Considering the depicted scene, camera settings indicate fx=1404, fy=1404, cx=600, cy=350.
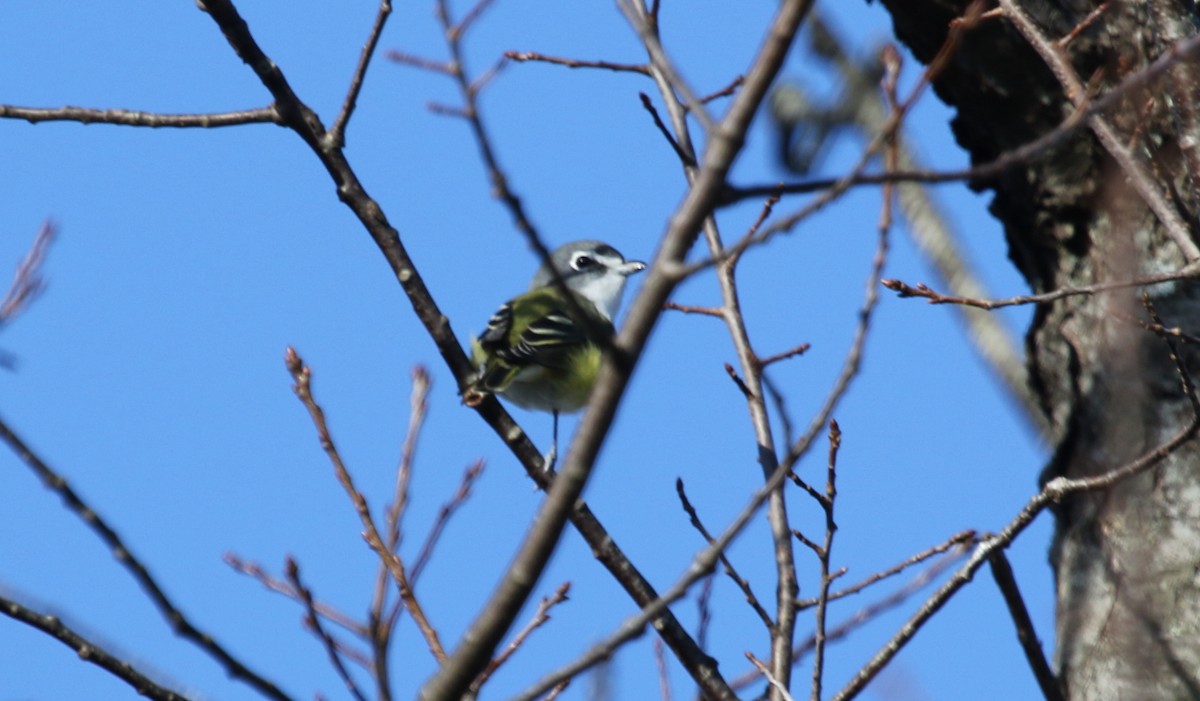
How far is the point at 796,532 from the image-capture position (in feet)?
12.7

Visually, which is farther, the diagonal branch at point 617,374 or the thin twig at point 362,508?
the thin twig at point 362,508

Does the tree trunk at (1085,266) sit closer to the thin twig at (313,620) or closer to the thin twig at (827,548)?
the thin twig at (827,548)

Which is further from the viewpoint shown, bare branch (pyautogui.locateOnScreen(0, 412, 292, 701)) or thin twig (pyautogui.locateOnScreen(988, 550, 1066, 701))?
thin twig (pyautogui.locateOnScreen(988, 550, 1066, 701))

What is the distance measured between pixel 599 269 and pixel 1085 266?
9.98ft

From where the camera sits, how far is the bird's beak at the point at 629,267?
313 inches

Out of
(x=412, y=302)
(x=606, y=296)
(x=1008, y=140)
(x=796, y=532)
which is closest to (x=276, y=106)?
(x=412, y=302)

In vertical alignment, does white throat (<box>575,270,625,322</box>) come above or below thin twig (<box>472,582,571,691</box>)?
above

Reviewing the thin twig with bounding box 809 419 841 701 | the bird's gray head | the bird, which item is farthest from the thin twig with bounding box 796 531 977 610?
the bird's gray head

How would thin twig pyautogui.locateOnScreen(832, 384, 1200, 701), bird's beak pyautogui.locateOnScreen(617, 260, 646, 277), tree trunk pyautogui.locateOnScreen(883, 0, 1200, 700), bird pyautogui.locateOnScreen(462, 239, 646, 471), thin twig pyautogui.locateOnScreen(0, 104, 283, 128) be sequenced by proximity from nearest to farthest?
1. thin twig pyautogui.locateOnScreen(832, 384, 1200, 701)
2. thin twig pyautogui.locateOnScreen(0, 104, 283, 128)
3. tree trunk pyautogui.locateOnScreen(883, 0, 1200, 700)
4. bird pyautogui.locateOnScreen(462, 239, 646, 471)
5. bird's beak pyautogui.locateOnScreen(617, 260, 646, 277)

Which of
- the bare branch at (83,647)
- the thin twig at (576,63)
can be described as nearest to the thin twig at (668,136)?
the thin twig at (576,63)

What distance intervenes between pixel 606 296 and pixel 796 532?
167 inches

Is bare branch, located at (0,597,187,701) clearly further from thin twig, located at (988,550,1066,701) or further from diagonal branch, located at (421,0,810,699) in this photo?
thin twig, located at (988,550,1066,701)

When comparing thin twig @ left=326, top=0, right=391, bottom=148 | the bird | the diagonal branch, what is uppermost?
the bird

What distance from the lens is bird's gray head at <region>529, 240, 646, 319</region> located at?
7.98 m
